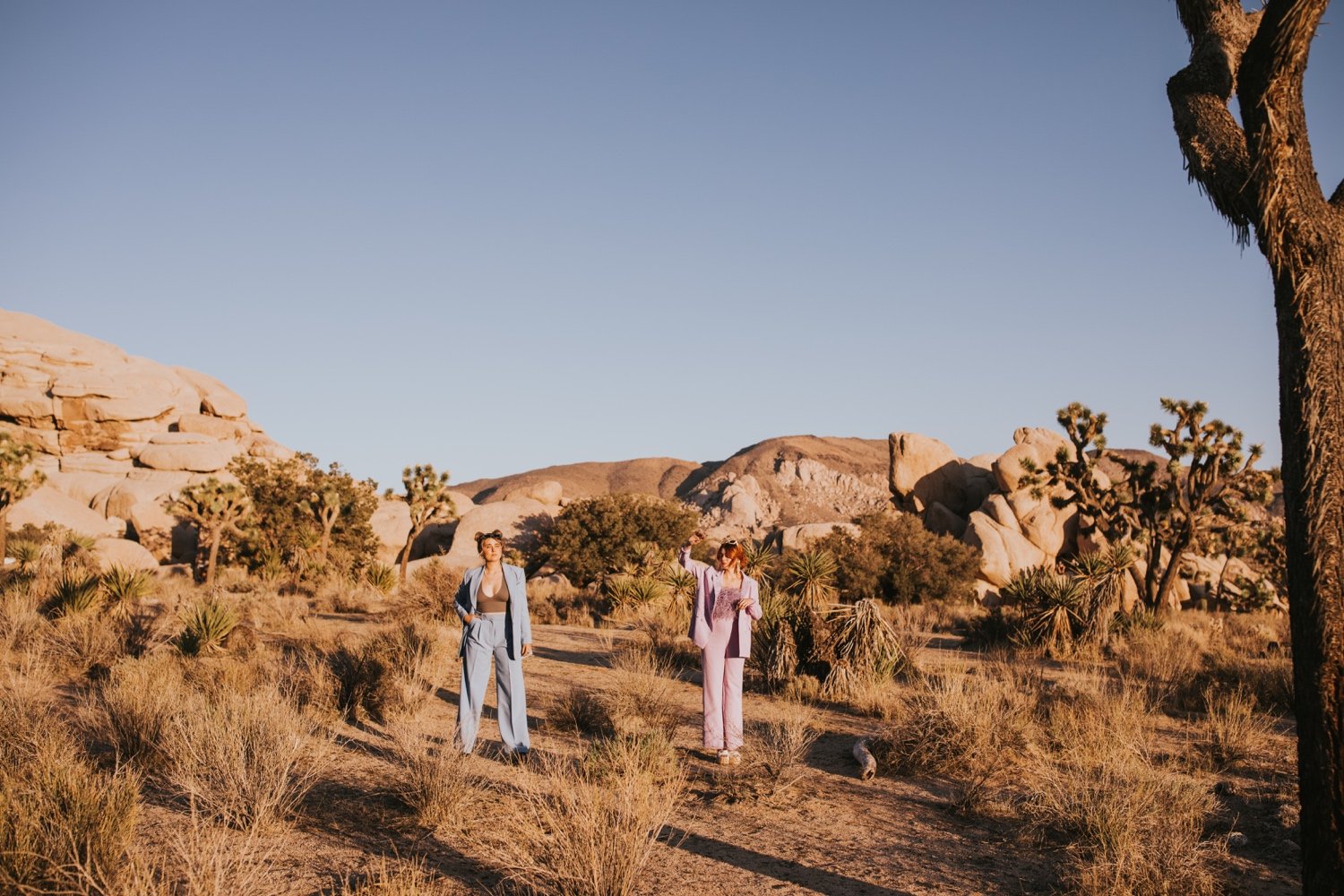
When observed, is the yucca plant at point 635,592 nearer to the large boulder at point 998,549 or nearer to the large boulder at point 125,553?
the large boulder at point 998,549

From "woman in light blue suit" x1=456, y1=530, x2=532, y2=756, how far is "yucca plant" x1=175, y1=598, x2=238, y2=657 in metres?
6.54

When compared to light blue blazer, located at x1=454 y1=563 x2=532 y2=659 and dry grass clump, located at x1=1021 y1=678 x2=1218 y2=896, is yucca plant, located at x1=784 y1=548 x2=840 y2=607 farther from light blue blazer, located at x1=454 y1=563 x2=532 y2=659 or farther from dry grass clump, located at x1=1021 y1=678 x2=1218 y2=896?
light blue blazer, located at x1=454 y1=563 x2=532 y2=659

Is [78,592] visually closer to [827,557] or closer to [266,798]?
[266,798]

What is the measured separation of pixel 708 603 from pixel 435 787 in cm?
301

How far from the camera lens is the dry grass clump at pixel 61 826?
4715 mm

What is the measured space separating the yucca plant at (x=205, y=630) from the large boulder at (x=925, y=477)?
3648cm

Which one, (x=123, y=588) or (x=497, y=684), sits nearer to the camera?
(x=497, y=684)

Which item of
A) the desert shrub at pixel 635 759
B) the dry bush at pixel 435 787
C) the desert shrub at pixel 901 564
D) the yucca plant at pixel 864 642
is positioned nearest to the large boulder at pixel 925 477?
the desert shrub at pixel 901 564

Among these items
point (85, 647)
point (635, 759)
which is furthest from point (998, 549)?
point (635, 759)

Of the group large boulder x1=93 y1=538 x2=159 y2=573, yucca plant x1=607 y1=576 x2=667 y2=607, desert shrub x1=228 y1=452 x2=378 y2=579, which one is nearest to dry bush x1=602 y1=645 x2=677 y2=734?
yucca plant x1=607 y1=576 x2=667 y2=607

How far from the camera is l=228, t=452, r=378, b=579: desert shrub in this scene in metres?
35.8

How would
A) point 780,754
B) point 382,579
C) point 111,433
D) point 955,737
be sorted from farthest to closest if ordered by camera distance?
point 111,433
point 382,579
point 955,737
point 780,754

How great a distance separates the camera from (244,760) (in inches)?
260

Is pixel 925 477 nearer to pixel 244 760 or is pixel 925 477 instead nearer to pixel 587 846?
pixel 244 760
